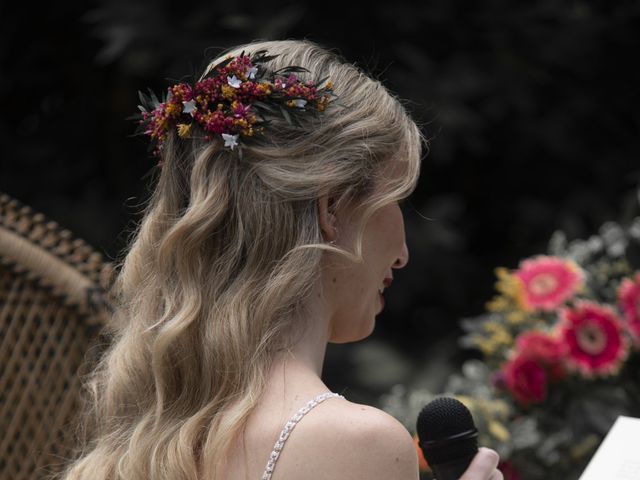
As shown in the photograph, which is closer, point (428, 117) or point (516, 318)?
point (516, 318)

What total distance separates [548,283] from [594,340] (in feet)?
0.84

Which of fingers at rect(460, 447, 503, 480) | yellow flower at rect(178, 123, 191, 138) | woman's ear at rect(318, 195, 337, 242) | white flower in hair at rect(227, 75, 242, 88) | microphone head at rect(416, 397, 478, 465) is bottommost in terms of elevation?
fingers at rect(460, 447, 503, 480)

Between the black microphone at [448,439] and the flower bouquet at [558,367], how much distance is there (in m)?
1.56

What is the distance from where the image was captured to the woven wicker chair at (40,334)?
8.55ft

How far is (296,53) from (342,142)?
8.8 inches

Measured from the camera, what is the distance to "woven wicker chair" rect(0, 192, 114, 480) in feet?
8.55

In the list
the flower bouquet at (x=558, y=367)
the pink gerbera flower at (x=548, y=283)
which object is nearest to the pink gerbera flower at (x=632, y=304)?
the flower bouquet at (x=558, y=367)

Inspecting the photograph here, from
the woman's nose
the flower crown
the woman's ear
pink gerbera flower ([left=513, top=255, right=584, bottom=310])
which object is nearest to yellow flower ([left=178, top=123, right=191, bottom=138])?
the flower crown

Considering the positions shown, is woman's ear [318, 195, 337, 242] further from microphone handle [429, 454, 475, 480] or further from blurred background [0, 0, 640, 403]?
blurred background [0, 0, 640, 403]

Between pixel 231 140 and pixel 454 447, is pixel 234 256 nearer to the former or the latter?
pixel 231 140

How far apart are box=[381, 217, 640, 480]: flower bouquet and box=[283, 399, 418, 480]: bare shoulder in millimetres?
1791

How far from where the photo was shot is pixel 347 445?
1535 millimetres

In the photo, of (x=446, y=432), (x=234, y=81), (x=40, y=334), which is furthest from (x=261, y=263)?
(x=40, y=334)

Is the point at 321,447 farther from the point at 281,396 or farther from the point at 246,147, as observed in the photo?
the point at 246,147
